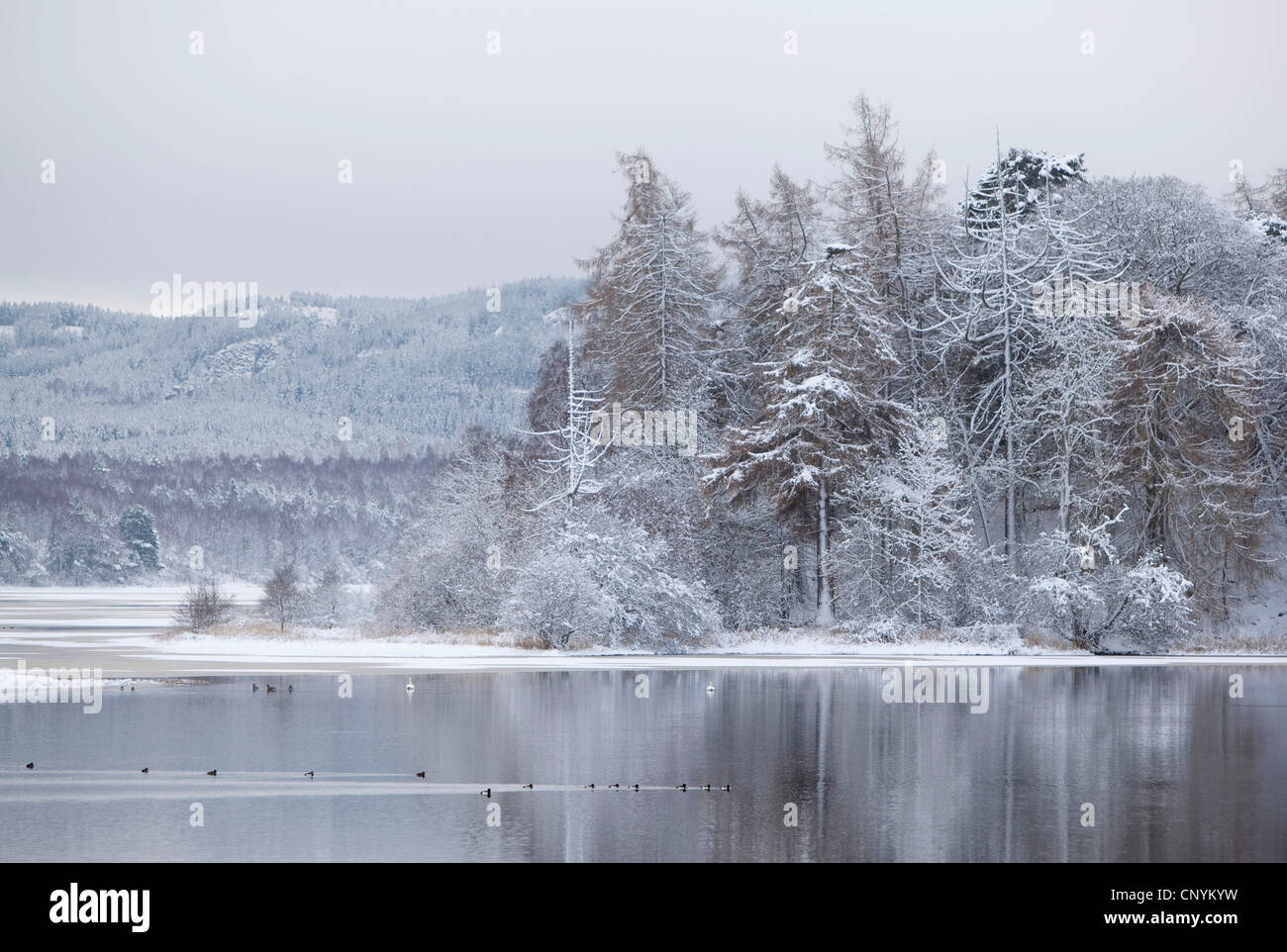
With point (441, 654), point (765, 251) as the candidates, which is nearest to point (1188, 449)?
point (765, 251)

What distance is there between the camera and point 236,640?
46656mm

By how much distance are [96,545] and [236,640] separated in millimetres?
116935

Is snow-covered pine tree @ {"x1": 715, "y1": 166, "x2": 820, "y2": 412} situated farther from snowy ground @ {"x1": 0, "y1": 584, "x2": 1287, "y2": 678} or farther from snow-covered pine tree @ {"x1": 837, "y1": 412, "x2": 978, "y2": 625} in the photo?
snowy ground @ {"x1": 0, "y1": 584, "x2": 1287, "y2": 678}

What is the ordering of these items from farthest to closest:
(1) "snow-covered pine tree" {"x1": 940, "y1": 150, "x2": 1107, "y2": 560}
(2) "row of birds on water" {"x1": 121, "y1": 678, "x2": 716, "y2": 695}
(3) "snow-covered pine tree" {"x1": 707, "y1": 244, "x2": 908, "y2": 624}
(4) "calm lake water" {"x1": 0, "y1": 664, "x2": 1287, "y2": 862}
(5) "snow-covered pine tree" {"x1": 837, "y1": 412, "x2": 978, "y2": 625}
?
1. (1) "snow-covered pine tree" {"x1": 940, "y1": 150, "x2": 1107, "y2": 560}
2. (3) "snow-covered pine tree" {"x1": 707, "y1": 244, "x2": 908, "y2": 624}
3. (5) "snow-covered pine tree" {"x1": 837, "y1": 412, "x2": 978, "y2": 625}
4. (2) "row of birds on water" {"x1": 121, "y1": 678, "x2": 716, "y2": 695}
5. (4) "calm lake water" {"x1": 0, "y1": 664, "x2": 1287, "y2": 862}

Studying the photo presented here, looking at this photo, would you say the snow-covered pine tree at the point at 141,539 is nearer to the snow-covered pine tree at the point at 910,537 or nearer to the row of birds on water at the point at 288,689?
the snow-covered pine tree at the point at 910,537

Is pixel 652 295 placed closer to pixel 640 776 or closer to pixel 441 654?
pixel 441 654

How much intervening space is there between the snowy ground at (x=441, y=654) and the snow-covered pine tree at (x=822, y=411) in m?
4.45

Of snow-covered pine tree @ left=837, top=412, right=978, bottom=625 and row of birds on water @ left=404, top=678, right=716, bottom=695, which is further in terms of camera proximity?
snow-covered pine tree @ left=837, top=412, right=978, bottom=625

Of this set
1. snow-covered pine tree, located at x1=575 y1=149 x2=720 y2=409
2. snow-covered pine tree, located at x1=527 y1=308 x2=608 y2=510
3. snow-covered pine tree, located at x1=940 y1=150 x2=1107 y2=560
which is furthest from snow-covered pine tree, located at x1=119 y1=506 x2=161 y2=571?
snow-covered pine tree, located at x1=940 y1=150 x2=1107 y2=560

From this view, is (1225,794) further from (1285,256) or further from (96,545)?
(96,545)

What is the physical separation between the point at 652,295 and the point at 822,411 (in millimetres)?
9516

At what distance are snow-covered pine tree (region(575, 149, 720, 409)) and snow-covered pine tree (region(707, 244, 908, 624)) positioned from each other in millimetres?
4667

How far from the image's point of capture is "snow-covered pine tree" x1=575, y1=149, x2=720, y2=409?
52.4m

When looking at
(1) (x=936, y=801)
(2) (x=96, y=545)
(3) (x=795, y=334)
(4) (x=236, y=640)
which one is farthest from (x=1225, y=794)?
(2) (x=96, y=545)
